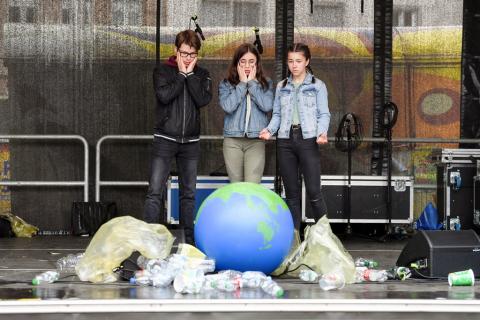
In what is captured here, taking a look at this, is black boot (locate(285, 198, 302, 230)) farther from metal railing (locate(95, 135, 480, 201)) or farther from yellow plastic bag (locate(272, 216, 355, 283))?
metal railing (locate(95, 135, 480, 201))

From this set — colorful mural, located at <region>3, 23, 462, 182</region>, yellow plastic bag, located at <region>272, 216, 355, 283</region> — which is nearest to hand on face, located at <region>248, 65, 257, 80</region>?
yellow plastic bag, located at <region>272, 216, 355, 283</region>

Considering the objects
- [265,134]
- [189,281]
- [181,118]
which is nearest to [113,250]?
[189,281]

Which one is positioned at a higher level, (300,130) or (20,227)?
(300,130)

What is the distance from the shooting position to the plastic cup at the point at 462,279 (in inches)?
180

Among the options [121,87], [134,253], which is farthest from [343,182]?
[134,253]

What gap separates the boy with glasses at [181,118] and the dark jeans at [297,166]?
0.62m

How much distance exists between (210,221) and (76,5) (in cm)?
459

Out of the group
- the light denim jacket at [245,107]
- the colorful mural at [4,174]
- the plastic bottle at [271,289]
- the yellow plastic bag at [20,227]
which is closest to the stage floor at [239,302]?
the plastic bottle at [271,289]

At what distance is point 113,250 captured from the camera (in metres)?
4.67

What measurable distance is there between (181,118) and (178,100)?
130 millimetres

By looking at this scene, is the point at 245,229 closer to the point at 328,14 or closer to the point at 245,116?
the point at 245,116

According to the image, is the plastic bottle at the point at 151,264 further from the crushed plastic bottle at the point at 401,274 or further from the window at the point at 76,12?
the window at the point at 76,12

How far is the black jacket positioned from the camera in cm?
564

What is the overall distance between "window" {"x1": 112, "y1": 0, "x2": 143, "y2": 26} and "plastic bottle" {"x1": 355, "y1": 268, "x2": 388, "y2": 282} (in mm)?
4519
